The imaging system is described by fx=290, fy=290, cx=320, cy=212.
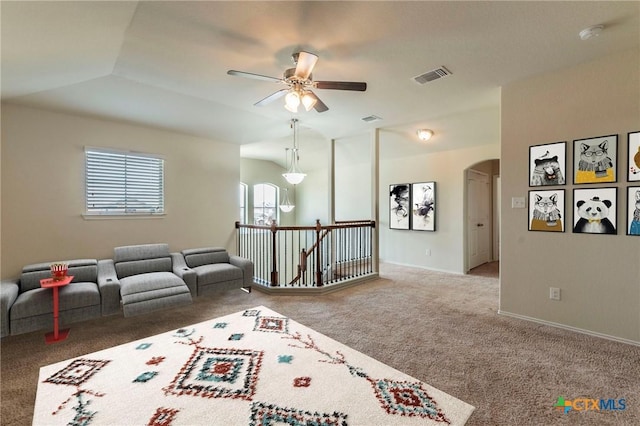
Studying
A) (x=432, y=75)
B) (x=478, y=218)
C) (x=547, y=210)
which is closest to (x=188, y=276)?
(x=432, y=75)

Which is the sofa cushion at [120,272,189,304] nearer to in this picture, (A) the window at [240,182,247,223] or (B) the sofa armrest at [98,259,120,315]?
(B) the sofa armrest at [98,259,120,315]

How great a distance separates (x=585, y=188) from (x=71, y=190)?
6.27 m

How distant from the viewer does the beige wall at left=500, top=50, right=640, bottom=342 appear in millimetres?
2809

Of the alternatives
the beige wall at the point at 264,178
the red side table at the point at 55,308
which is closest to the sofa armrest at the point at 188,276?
the red side table at the point at 55,308

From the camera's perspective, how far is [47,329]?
317 cm

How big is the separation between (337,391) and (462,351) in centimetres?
132

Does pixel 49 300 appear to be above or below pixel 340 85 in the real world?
below

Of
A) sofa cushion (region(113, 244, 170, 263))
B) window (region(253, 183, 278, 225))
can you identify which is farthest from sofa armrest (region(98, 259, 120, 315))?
window (region(253, 183, 278, 225))

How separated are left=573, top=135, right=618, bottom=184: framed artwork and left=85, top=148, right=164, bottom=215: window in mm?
5649

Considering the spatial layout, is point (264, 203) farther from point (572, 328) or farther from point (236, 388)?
point (572, 328)

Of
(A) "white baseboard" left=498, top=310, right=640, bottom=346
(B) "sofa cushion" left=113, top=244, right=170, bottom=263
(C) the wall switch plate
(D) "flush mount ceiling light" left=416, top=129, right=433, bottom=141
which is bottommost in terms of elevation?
(A) "white baseboard" left=498, top=310, right=640, bottom=346

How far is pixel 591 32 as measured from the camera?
95.3 inches

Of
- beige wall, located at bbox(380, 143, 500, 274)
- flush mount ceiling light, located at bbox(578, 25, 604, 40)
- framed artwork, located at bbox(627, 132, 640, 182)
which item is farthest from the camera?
beige wall, located at bbox(380, 143, 500, 274)

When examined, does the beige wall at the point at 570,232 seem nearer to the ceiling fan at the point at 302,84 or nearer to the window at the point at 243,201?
the ceiling fan at the point at 302,84
